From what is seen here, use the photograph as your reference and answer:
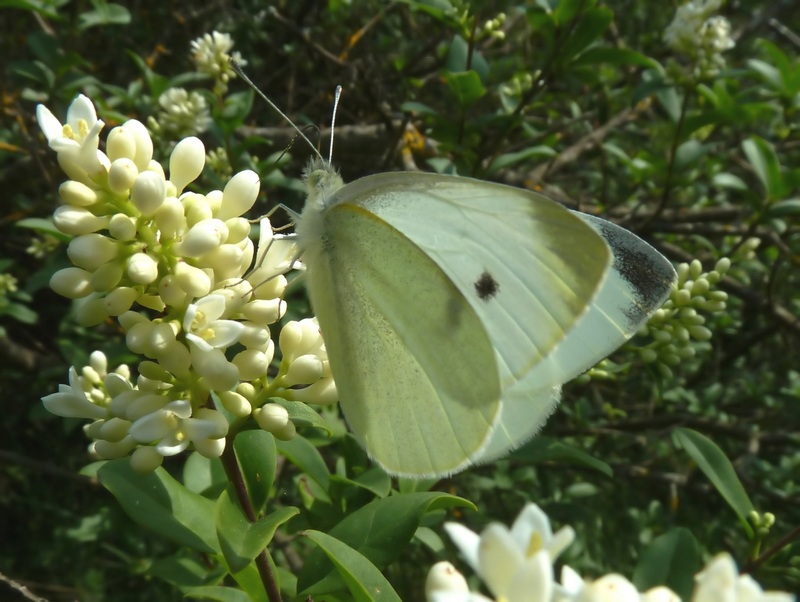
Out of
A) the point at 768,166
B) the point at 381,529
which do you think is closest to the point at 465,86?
the point at 768,166

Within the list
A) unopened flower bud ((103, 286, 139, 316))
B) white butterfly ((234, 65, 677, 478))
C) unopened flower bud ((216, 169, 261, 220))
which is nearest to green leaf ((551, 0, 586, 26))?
white butterfly ((234, 65, 677, 478))

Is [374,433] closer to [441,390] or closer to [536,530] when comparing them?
[441,390]

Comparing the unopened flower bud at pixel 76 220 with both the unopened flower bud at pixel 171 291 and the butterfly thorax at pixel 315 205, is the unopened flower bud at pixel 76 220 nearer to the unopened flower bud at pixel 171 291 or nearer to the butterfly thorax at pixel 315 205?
the unopened flower bud at pixel 171 291

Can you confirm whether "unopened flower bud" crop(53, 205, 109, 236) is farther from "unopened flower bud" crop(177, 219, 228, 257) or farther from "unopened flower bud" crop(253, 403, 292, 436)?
"unopened flower bud" crop(253, 403, 292, 436)

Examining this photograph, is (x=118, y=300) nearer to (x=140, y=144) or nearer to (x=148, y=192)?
(x=148, y=192)

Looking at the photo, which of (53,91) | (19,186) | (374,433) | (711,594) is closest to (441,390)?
(374,433)

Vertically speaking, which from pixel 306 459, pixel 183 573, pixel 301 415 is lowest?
pixel 183 573
